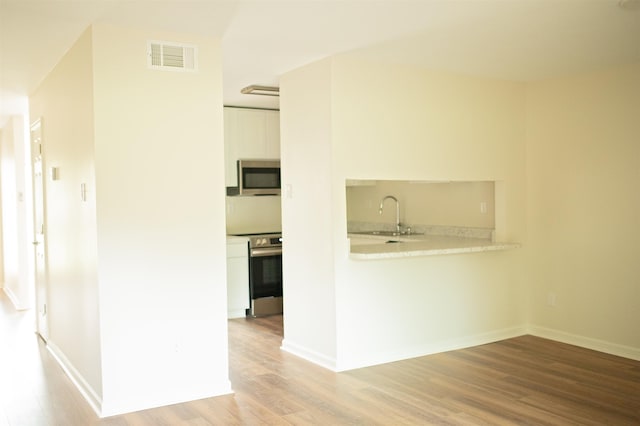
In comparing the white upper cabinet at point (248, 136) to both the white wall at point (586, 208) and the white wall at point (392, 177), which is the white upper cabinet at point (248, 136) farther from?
the white wall at point (586, 208)

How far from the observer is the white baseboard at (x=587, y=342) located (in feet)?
16.3

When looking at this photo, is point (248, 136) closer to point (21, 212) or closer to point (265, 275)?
point (265, 275)

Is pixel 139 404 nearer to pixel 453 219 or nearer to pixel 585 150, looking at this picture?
pixel 453 219

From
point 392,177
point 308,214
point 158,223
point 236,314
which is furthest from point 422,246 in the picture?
point 236,314

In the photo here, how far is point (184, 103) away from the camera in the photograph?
13.0ft

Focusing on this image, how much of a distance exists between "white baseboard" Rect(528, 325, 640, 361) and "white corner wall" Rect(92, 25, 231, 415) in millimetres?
3123

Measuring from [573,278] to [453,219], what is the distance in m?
1.24

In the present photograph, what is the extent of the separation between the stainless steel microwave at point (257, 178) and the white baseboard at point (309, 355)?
2.26 metres

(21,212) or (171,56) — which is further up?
(171,56)

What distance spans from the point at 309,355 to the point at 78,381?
69.0 inches

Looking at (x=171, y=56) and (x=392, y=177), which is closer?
(x=171, y=56)

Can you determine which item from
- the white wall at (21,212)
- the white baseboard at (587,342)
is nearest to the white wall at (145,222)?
the white baseboard at (587,342)

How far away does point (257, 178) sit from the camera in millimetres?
7176

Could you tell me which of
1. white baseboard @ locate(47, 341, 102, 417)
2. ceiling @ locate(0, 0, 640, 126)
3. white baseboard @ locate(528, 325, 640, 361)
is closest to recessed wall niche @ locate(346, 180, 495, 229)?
white baseboard @ locate(528, 325, 640, 361)
